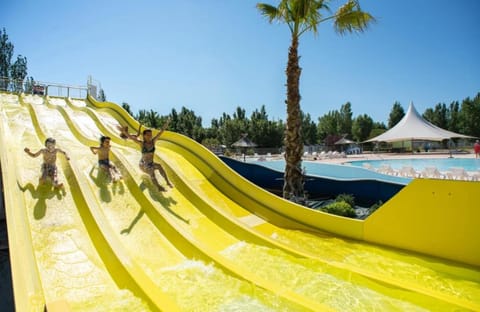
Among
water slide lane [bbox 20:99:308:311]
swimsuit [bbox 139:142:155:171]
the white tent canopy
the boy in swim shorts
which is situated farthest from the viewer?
the white tent canopy

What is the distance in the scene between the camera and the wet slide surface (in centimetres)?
353

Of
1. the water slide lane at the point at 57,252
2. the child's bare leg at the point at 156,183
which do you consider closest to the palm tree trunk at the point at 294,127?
the child's bare leg at the point at 156,183

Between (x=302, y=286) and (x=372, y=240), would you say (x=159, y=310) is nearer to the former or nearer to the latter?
(x=302, y=286)

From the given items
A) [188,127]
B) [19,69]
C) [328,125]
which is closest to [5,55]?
[19,69]

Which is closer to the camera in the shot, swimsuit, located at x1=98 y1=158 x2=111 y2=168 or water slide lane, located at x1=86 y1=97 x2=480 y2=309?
water slide lane, located at x1=86 y1=97 x2=480 y2=309

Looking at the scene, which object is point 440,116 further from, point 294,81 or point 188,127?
point 294,81

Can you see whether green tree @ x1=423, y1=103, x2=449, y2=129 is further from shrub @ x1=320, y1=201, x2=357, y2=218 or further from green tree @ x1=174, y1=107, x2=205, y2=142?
shrub @ x1=320, y1=201, x2=357, y2=218

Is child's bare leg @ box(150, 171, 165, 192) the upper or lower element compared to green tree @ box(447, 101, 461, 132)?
lower

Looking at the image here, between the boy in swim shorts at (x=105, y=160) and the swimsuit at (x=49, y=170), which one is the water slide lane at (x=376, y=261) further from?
the swimsuit at (x=49, y=170)

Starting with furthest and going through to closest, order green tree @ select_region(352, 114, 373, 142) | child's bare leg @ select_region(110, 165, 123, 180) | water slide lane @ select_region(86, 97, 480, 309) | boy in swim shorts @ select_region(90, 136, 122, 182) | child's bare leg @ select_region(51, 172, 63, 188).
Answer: green tree @ select_region(352, 114, 373, 142)
boy in swim shorts @ select_region(90, 136, 122, 182)
child's bare leg @ select_region(110, 165, 123, 180)
child's bare leg @ select_region(51, 172, 63, 188)
water slide lane @ select_region(86, 97, 480, 309)

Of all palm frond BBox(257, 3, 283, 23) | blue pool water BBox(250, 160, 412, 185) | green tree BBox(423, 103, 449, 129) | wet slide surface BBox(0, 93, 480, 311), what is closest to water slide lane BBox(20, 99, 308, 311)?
wet slide surface BBox(0, 93, 480, 311)

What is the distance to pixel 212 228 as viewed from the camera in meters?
5.75

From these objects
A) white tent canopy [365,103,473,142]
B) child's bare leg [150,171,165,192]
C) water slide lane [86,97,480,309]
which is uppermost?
white tent canopy [365,103,473,142]

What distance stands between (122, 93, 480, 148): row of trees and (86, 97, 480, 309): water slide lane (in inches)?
942
